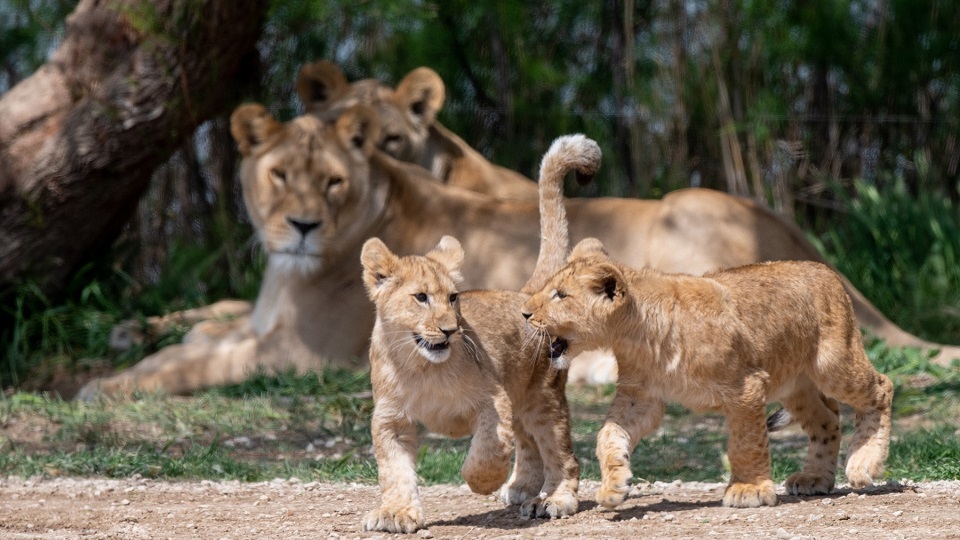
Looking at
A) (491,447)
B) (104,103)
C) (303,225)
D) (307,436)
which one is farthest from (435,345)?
(104,103)

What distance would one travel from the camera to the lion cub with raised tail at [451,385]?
3926mm

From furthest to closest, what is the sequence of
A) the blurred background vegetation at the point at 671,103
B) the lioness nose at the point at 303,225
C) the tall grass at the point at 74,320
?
the blurred background vegetation at the point at 671,103 < the tall grass at the point at 74,320 < the lioness nose at the point at 303,225

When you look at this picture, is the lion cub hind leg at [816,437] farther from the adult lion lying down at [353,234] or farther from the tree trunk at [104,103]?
the tree trunk at [104,103]

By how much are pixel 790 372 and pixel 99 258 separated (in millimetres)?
5413

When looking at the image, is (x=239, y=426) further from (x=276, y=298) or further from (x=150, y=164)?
(x=150, y=164)

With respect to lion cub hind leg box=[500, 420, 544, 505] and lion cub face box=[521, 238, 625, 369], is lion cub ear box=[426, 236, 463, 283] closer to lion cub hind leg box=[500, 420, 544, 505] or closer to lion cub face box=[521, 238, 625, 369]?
lion cub face box=[521, 238, 625, 369]

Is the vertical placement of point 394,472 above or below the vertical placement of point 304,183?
below

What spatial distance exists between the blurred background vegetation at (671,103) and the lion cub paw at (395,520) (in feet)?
18.6

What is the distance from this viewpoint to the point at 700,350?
158 inches

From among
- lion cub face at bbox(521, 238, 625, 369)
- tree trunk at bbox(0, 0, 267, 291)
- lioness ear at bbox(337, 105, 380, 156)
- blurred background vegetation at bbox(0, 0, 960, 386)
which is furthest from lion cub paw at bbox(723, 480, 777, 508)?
blurred background vegetation at bbox(0, 0, 960, 386)

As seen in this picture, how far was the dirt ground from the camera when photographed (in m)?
3.78

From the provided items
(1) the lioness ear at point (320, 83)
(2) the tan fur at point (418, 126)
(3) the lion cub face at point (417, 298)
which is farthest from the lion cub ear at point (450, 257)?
(1) the lioness ear at point (320, 83)

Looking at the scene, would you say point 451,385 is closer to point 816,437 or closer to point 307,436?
point 816,437

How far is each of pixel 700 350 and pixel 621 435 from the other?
1.08 ft
